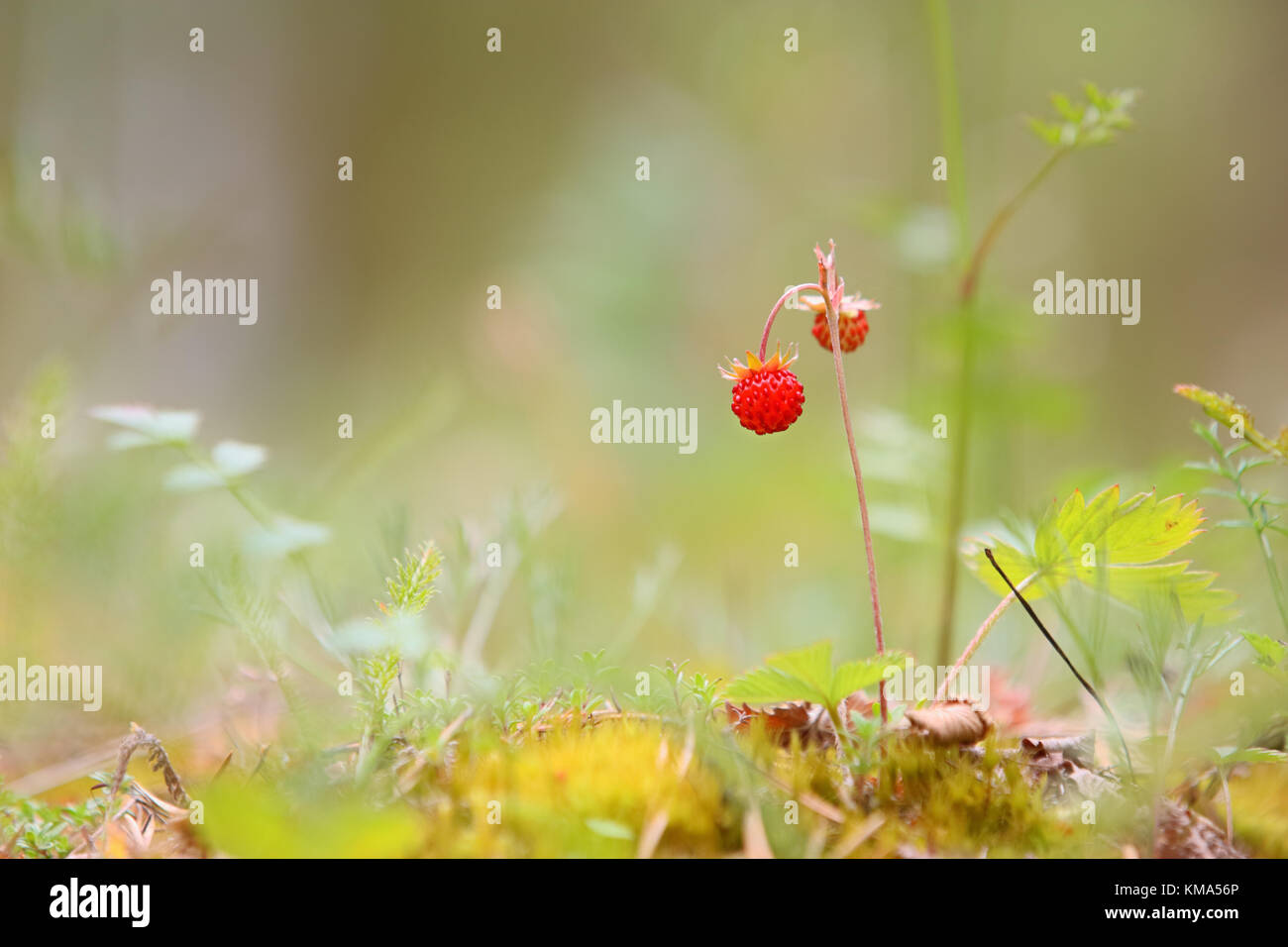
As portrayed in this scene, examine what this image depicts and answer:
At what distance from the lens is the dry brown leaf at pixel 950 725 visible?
0.95 meters

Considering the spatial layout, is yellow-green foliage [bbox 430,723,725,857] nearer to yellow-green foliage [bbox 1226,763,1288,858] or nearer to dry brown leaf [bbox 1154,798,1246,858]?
dry brown leaf [bbox 1154,798,1246,858]

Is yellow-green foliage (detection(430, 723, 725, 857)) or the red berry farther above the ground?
the red berry

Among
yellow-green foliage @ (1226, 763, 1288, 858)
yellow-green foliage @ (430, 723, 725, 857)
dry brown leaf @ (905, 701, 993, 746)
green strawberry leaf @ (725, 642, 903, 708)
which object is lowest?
yellow-green foliage @ (1226, 763, 1288, 858)

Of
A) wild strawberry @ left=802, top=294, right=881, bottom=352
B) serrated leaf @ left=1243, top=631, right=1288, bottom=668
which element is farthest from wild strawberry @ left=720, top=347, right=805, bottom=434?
serrated leaf @ left=1243, top=631, right=1288, bottom=668

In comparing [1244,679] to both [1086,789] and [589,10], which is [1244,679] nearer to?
[1086,789]

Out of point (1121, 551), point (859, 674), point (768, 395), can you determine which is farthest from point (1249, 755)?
point (768, 395)

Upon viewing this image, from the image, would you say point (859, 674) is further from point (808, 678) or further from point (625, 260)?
point (625, 260)

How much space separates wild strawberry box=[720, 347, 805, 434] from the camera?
1056 millimetres

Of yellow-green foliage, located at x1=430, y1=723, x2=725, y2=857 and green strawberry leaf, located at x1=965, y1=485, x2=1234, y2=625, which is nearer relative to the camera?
yellow-green foliage, located at x1=430, y1=723, x2=725, y2=857

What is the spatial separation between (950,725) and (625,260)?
10.6 ft

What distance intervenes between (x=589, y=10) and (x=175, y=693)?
4220 mm

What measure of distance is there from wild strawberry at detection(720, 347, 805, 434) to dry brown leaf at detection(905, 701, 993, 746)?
357 mm

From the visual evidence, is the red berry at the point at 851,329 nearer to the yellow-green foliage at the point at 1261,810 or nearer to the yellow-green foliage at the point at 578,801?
the yellow-green foliage at the point at 578,801

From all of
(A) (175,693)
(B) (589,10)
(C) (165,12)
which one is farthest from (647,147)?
(A) (175,693)
